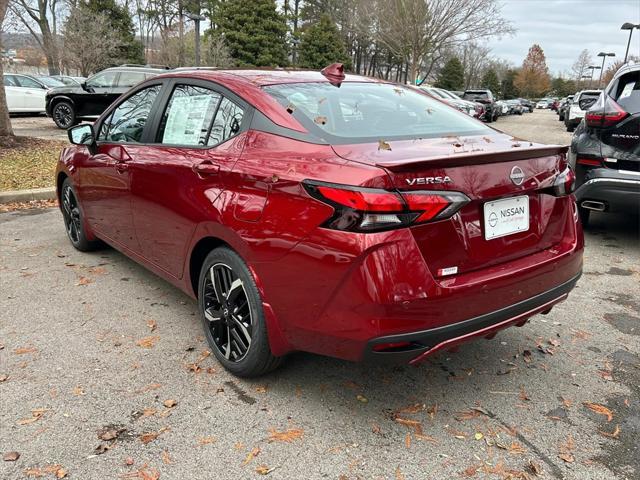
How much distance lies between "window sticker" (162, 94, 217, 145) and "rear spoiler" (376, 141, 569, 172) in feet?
4.45

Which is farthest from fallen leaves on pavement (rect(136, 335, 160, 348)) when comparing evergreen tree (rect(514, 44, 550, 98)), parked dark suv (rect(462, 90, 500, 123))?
evergreen tree (rect(514, 44, 550, 98))

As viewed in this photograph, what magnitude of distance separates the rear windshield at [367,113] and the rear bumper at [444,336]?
0.95 metres

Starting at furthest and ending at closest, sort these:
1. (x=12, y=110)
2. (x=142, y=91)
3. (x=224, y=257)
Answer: (x=12, y=110)
(x=142, y=91)
(x=224, y=257)

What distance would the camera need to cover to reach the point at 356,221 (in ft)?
6.98

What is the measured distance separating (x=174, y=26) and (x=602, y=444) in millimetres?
49113

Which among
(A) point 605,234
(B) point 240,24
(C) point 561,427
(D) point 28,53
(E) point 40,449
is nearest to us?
(E) point 40,449

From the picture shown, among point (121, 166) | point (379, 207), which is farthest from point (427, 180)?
point (121, 166)

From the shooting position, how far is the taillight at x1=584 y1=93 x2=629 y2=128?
5.05 m

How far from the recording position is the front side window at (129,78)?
15086 millimetres

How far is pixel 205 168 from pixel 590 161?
4.08 meters

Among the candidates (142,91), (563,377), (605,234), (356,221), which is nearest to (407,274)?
(356,221)

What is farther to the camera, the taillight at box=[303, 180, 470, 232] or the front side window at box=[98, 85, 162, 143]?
the front side window at box=[98, 85, 162, 143]

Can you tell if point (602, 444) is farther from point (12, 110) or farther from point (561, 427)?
point (12, 110)

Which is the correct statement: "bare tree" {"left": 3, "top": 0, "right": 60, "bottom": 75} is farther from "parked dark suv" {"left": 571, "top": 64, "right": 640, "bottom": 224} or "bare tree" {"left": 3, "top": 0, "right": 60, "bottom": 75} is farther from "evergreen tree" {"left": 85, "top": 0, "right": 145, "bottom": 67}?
"parked dark suv" {"left": 571, "top": 64, "right": 640, "bottom": 224}
